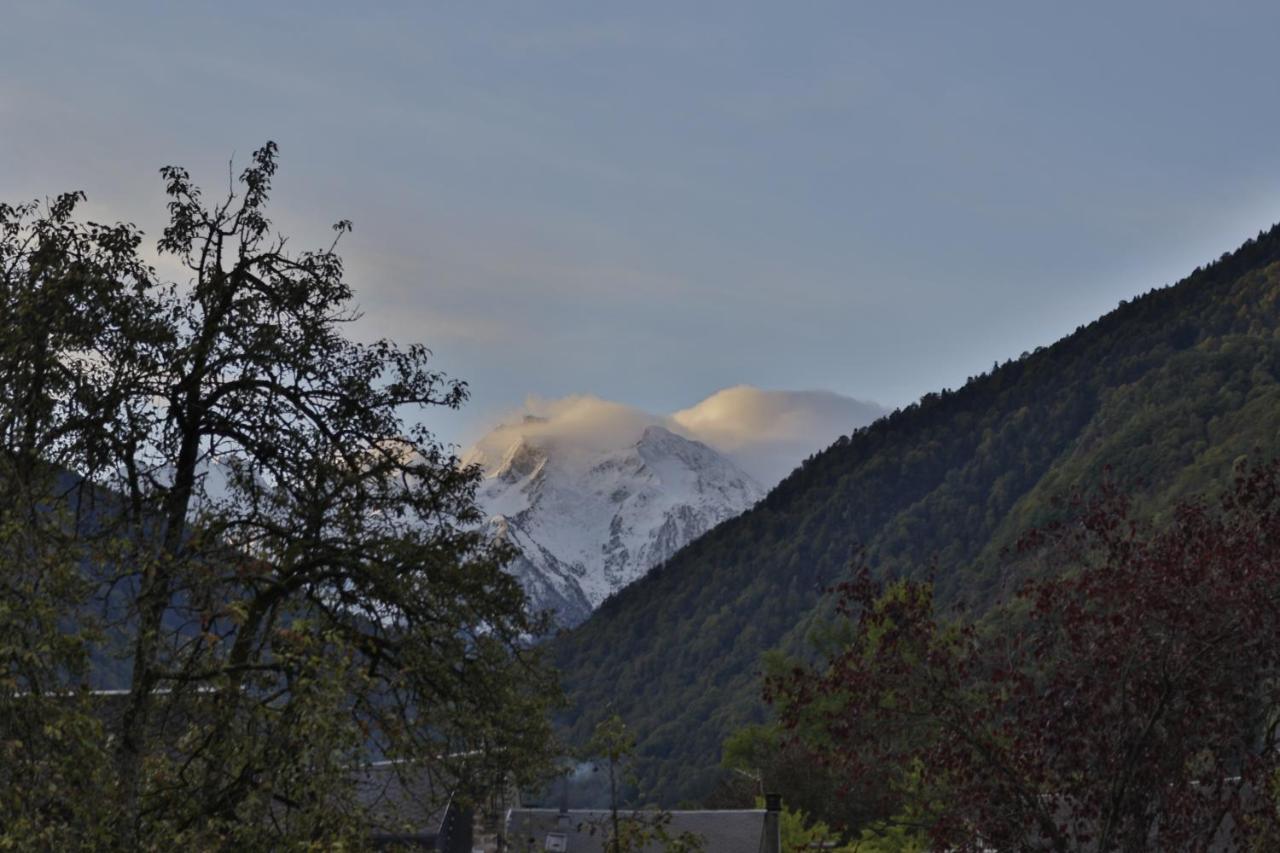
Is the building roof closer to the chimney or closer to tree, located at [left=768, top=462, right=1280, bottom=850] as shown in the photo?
the chimney

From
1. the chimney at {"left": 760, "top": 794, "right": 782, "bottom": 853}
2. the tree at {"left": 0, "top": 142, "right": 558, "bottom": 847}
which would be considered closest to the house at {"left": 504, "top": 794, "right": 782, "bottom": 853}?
the chimney at {"left": 760, "top": 794, "right": 782, "bottom": 853}

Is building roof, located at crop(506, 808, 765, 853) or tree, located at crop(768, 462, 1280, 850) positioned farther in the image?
building roof, located at crop(506, 808, 765, 853)

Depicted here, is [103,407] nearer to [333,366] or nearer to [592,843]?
[333,366]

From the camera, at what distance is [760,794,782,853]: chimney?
167 feet

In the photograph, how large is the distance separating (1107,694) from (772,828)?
Answer: 35.1m

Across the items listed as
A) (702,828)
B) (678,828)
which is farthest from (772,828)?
(678,828)

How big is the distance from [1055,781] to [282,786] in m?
8.69

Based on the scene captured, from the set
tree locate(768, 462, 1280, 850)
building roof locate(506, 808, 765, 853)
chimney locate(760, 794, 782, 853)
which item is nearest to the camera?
tree locate(768, 462, 1280, 850)

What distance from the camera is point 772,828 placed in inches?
2036

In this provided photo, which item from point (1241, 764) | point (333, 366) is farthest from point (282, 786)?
point (1241, 764)

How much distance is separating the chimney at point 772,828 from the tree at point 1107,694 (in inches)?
1252

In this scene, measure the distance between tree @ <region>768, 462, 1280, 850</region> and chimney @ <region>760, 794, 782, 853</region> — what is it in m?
31.8

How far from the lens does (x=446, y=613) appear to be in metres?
22.5

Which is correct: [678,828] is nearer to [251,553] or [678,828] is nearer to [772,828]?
[772,828]
